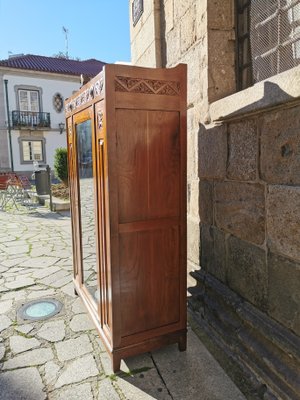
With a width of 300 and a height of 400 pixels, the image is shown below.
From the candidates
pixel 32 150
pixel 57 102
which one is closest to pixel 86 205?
pixel 32 150

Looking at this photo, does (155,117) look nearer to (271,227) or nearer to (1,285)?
(271,227)

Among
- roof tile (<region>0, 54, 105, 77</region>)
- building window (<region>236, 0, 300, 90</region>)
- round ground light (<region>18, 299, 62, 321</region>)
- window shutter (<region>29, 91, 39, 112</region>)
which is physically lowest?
round ground light (<region>18, 299, 62, 321</region>)

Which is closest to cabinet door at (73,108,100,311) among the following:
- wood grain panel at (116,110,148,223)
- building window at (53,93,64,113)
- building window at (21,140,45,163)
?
wood grain panel at (116,110,148,223)

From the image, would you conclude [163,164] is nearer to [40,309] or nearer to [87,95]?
[87,95]

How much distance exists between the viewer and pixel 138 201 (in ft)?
6.37

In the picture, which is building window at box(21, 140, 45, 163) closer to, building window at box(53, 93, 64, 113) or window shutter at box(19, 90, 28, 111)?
window shutter at box(19, 90, 28, 111)

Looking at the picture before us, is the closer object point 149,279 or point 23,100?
point 149,279

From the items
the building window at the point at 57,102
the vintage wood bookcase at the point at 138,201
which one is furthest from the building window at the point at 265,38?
the building window at the point at 57,102

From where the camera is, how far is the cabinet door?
7.23 feet

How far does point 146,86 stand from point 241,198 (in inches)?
35.1

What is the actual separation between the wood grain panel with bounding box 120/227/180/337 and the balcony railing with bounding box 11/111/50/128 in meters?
21.8

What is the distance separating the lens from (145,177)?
1.94 metres

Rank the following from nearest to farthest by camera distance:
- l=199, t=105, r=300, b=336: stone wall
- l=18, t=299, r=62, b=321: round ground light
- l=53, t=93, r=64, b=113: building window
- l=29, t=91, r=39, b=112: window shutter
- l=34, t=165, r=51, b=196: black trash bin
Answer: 1. l=199, t=105, r=300, b=336: stone wall
2. l=18, t=299, r=62, b=321: round ground light
3. l=34, t=165, r=51, b=196: black trash bin
4. l=29, t=91, r=39, b=112: window shutter
5. l=53, t=93, r=64, b=113: building window

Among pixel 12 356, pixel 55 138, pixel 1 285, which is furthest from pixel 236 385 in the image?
pixel 55 138
